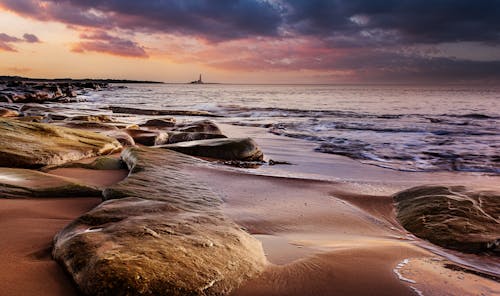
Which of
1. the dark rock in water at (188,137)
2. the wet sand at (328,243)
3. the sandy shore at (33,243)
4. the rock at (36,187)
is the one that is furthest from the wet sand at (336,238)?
the dark rock in water at (188,137)

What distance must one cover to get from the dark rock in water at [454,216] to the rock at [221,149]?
2701mm

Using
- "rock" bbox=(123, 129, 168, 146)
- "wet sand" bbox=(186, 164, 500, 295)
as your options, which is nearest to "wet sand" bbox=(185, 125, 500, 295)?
"wet sand" bbox=(186, 164, 500, 295)

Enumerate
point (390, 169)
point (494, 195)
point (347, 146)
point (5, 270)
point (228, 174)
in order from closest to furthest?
point (5, 270) → point (494, 195) → point (228, 174) → point (390, 169) → point (347, 146)

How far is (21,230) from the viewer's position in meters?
2.27

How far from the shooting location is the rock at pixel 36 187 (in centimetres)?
289

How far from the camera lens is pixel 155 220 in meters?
2.12

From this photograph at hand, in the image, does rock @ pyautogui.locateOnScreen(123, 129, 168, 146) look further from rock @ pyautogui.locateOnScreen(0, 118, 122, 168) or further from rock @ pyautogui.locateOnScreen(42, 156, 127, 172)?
rock @ pyautogui.locateOnScreen(42, 156, 127, 172)

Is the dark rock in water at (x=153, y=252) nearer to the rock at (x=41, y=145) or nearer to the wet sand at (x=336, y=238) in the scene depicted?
the wet sand at (x=336, y=238)

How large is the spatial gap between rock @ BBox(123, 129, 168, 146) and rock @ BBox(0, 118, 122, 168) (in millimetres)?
1876

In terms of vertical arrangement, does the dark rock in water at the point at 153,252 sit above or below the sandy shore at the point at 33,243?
above

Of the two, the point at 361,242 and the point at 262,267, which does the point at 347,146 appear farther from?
the point at 262,267

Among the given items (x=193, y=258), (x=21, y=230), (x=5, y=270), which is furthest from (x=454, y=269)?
(x=21, y=230)

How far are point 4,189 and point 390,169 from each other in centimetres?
530

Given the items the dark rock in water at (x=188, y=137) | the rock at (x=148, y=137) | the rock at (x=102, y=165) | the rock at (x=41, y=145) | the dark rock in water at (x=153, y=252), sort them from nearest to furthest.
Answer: the dark rock in water at (x=153, y=252)
the rock at (x=41, y=145)
the rock at (x=102, y=165)
the rock at (x=148, y=137)
the dark rock in water at (x=188, y=137)
